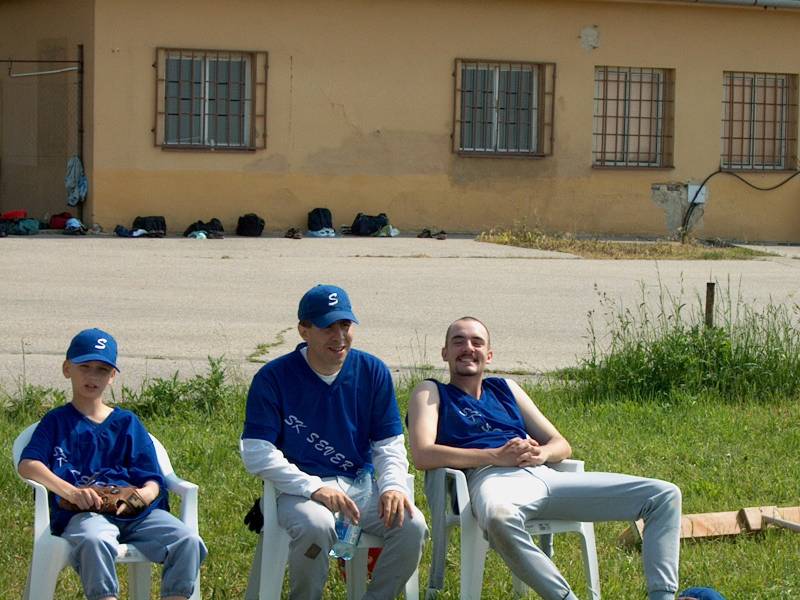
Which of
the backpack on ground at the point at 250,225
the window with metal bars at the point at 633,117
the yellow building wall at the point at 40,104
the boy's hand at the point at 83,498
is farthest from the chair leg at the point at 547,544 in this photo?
the window with metal bars at the point at 633,117

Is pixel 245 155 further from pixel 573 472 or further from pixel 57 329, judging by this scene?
pixel 573 472

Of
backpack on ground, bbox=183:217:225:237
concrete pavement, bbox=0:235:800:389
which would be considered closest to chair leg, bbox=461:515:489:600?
concrete pavement, bbox=0:235:800:389

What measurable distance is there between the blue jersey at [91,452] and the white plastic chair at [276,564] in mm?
383

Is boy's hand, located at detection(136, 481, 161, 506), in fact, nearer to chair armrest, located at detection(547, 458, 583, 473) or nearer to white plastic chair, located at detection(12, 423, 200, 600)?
white plastic chair, located at detection(12, 423, 200, 600)

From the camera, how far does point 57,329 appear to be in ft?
37.0

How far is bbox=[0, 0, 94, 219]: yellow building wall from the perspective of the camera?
69.1 feet

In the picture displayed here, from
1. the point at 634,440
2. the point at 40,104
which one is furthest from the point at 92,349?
the point at 40,104

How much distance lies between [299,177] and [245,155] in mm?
884

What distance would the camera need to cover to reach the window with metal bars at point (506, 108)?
22328 millimetres

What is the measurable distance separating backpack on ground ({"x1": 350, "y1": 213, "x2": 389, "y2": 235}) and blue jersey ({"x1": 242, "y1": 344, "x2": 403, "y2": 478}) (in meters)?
15.8

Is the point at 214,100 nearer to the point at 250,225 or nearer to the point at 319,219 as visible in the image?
the point at 250,225

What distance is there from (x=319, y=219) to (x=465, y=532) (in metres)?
15.9

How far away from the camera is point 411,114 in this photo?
21812 mm

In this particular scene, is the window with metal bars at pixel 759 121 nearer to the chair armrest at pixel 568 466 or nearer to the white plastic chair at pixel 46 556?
the chair armrest at pixel 568 466
